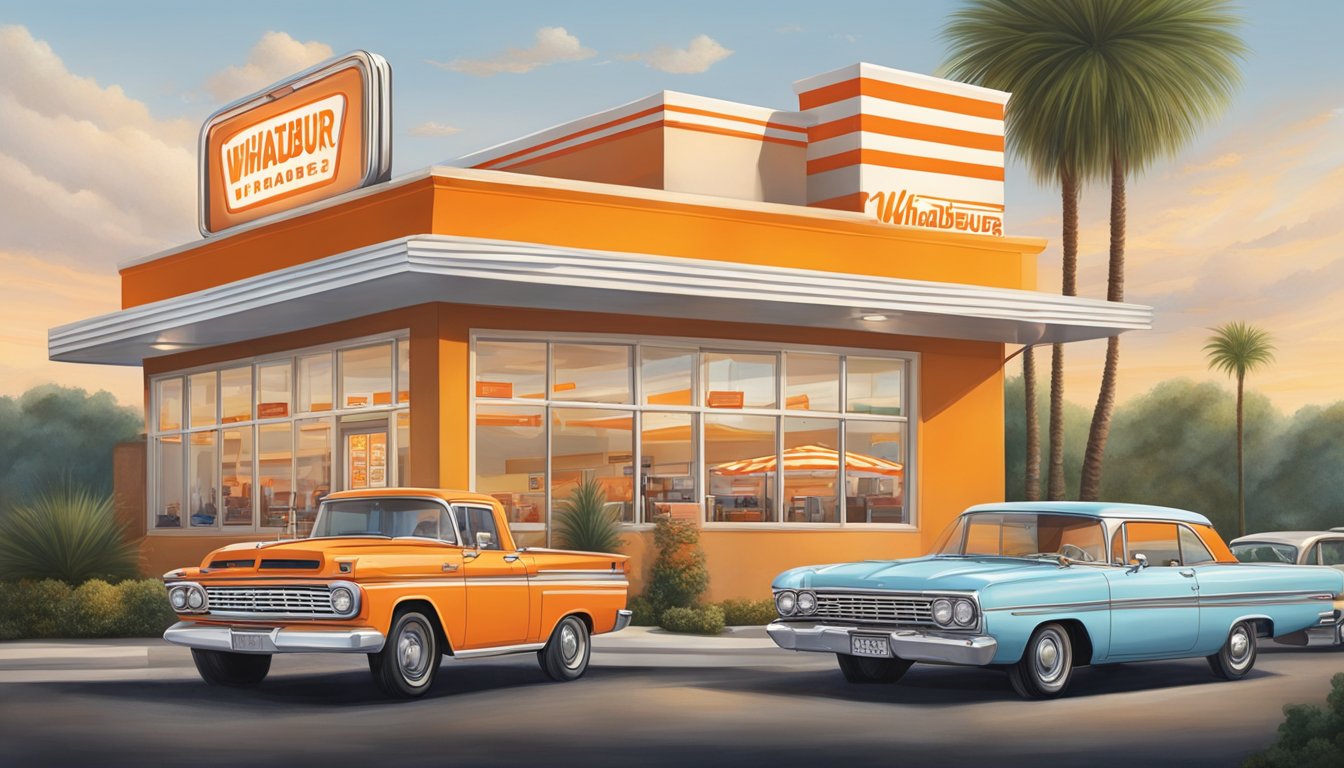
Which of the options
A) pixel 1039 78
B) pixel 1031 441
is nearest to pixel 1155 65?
pixel 1039 78

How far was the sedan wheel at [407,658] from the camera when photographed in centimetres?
1313

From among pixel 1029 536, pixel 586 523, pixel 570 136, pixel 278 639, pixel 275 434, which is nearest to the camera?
pixel 278 639

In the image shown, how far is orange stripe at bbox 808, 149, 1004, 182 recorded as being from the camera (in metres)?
25.6

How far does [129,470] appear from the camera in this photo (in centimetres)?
2748

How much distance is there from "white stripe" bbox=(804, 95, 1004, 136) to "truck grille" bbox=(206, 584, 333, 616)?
1514 centimetres

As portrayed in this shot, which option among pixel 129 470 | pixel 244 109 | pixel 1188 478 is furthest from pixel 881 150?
pixel 1188 478

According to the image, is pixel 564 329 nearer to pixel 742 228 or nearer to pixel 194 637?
pixel 742 228

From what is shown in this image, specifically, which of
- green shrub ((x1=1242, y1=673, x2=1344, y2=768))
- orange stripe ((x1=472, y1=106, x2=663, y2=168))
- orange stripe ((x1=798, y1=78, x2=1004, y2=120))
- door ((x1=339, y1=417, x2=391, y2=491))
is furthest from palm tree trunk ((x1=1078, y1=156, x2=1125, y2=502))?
green shrub ((x1=1242, y1=673, x2=1344, y2=768))

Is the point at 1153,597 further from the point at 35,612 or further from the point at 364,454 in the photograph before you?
the point at 35,612

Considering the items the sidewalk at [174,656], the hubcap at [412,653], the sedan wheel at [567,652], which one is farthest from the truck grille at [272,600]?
the sedan wheel at [567,652]

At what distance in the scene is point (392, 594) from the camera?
1295cm

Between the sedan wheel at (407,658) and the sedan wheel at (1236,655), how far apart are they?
7083 millimetres

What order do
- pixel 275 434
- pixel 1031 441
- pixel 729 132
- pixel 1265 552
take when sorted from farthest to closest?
pixel 1031 441 < pixel 729 132 < pixel 275 434 < pixel 1265 552

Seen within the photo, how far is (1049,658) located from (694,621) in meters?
7.50
